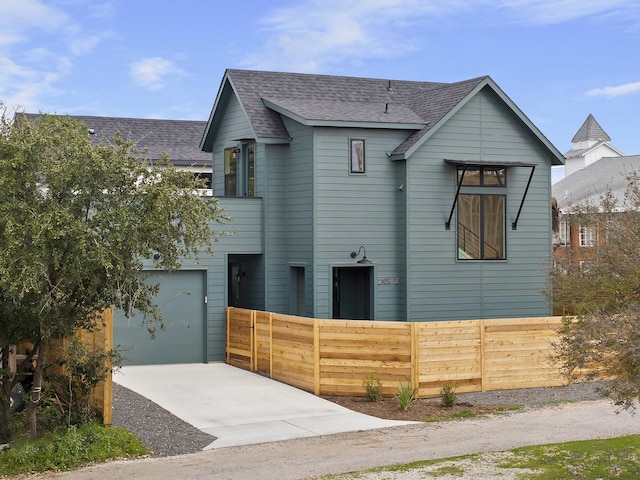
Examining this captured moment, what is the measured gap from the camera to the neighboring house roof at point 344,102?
75.9 feet

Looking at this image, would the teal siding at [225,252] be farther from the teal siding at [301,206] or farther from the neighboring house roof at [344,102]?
the neighboring house roof at [344,102]

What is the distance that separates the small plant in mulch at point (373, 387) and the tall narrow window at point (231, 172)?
9.42 meters

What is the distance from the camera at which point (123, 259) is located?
1252 centimetres

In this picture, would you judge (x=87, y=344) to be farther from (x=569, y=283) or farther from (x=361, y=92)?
(x=361, y=92)

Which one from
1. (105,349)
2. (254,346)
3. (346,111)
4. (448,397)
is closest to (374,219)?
(346,111)

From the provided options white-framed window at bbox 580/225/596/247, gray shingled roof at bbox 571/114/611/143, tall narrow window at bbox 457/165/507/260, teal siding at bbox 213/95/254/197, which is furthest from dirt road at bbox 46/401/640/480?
gray shingled roof at bbox 571/114/611/143

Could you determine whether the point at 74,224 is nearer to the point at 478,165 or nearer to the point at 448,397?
the point at 448,397

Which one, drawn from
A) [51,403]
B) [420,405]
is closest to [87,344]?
[51,403]

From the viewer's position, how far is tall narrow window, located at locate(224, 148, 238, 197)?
25891 mm

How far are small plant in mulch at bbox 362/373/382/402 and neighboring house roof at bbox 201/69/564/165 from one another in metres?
6.88

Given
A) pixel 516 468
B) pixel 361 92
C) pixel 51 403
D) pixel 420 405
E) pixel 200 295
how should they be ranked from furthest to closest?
pixel 361 92 → pixel 200 295 → pixel 420 405 → pixel 51 403 → pixel 516 468

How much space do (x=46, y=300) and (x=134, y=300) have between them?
1219 mm

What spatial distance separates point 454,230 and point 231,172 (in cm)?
Result: 687

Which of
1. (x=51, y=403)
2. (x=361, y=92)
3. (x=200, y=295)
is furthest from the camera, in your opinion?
(x=361, y=92)
